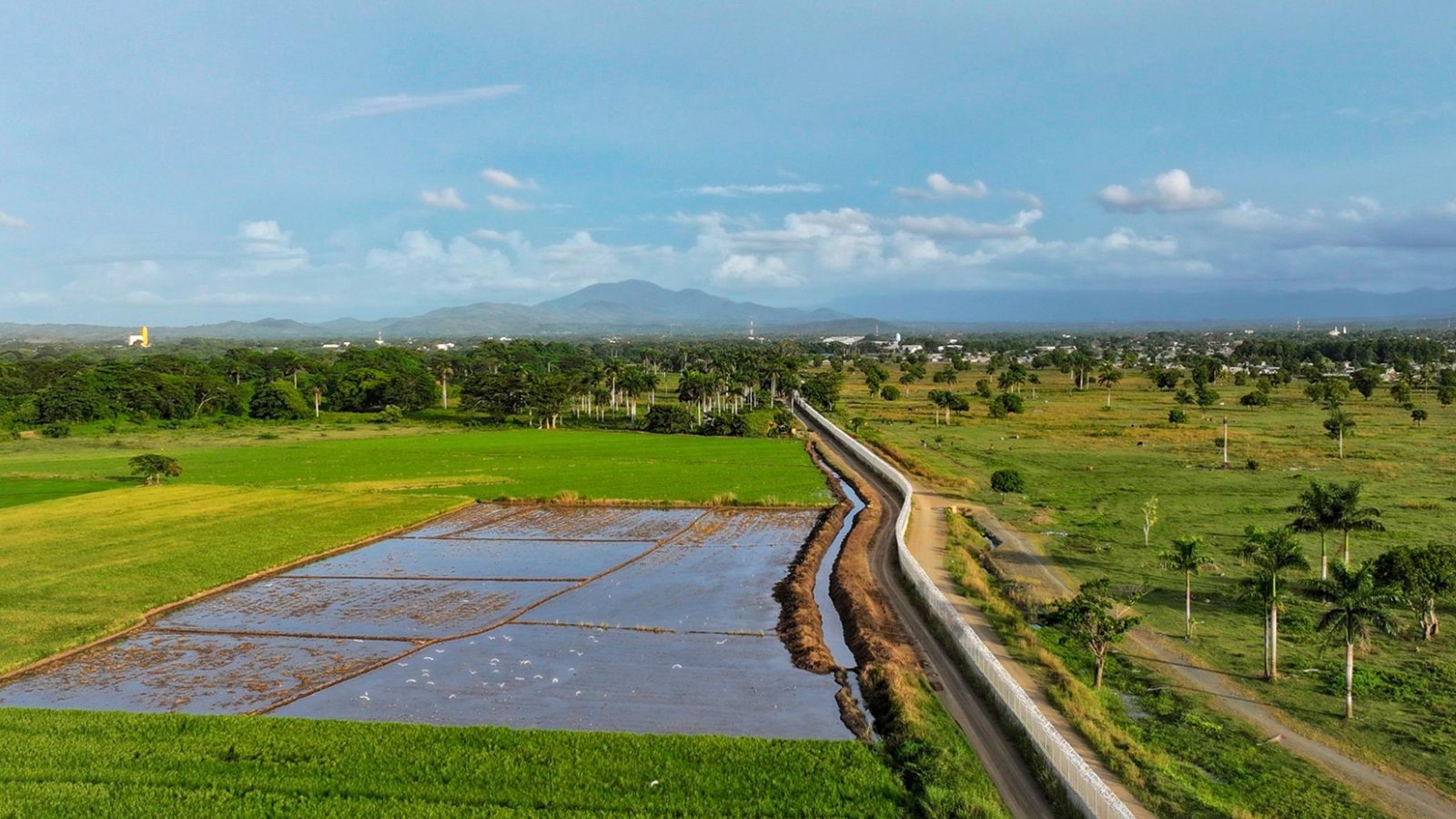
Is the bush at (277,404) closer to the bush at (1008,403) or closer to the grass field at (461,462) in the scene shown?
the grass field at (461,462)

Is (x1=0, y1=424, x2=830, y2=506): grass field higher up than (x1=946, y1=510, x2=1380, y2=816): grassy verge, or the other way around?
(x1=0, y1=424, x2=830, y2=506): grass field

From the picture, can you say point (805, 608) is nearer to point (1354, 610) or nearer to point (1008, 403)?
point (1354, 610)

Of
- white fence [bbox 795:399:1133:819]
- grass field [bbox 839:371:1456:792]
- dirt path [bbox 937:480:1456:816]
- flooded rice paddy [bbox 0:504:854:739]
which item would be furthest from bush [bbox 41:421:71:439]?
white fence [bbox 795:399:1133:819]

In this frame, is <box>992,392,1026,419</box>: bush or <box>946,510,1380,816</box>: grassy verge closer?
<box>946,510,1380,816</box>: grassy verge

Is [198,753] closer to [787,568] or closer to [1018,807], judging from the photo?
[1018,807]

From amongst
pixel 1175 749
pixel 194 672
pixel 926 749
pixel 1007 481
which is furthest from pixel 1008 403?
pixel 194 672

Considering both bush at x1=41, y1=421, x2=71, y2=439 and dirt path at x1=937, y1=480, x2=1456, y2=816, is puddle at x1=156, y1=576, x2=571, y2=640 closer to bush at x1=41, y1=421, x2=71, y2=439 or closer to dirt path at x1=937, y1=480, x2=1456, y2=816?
dirt path at x1=937, y1=480, x2=1456, y2=816
